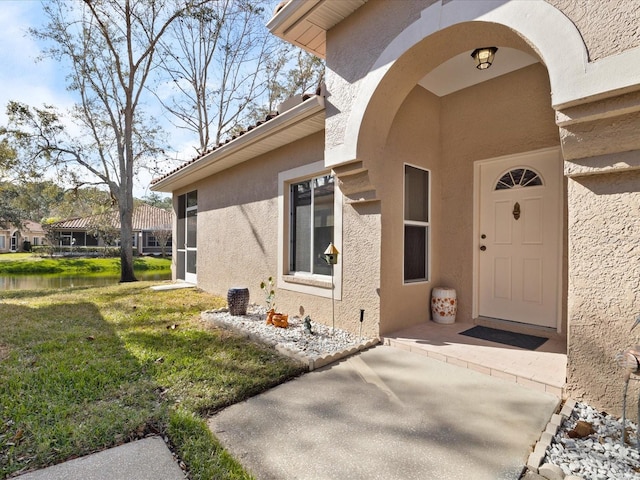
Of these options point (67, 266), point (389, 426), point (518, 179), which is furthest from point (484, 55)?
point (67, 266)

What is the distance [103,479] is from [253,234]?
6.39 meters

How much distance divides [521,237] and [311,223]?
12.8 feet

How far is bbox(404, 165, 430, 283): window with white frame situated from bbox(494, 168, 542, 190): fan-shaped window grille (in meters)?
1.28

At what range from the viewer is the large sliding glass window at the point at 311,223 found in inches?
247

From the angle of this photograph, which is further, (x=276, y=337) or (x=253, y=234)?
(x=253, y=234)

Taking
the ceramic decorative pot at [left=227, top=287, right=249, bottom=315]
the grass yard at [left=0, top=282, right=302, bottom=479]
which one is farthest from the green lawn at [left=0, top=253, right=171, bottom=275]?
the ceramic decorative pot at [left=227, top=287, right=249, bottom=315]

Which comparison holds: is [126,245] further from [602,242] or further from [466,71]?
[602,242]

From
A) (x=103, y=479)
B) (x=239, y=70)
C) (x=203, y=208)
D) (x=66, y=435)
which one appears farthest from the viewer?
(x=239, y=70)

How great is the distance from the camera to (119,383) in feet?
12.1

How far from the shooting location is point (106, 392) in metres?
3.46

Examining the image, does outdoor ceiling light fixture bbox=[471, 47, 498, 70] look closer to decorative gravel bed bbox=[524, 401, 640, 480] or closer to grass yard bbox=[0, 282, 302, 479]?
decorative gravel bed bbox=[524, 401, 640, 480]

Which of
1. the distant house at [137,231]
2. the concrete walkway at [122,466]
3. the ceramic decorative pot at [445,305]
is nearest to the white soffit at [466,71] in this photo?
the ceramic decorative pot at [445,305]

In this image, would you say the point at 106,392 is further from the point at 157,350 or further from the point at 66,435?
the point at 157,350

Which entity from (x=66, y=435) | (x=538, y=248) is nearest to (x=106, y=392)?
(x=66, y=435)
